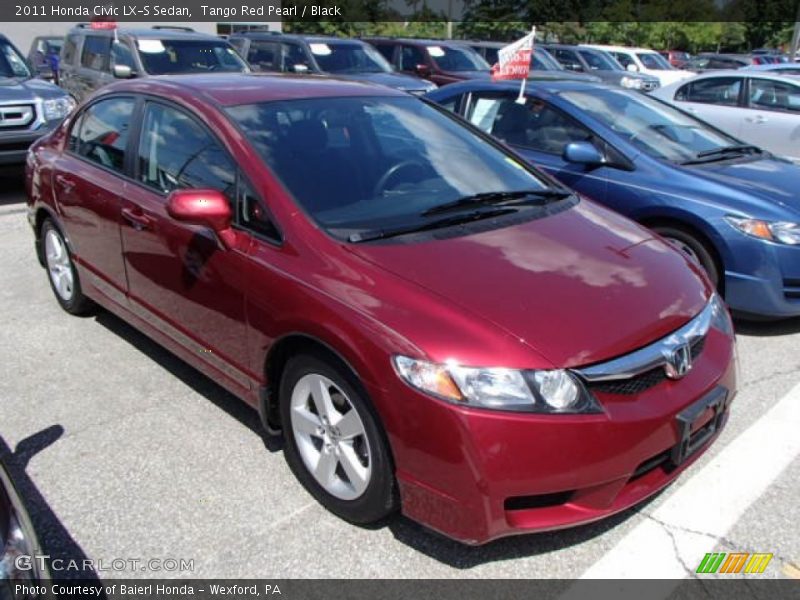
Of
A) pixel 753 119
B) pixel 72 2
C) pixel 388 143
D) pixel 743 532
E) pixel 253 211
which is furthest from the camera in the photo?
pixel 72 2

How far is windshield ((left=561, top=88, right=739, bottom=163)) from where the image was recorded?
17.0 ft

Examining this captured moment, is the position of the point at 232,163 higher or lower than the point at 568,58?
higher

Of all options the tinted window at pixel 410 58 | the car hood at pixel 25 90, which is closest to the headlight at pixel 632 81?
the tinted window at pixel 410 58

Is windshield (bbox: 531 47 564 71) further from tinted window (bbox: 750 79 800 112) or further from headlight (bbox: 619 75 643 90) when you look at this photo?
Result: tinted window (bbox: 750 79 800 112)

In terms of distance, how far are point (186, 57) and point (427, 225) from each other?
8738 millimetres

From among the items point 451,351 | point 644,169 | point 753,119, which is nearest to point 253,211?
point 451,351

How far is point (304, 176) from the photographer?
298 centimetres

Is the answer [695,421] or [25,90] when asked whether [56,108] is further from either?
[695,421]

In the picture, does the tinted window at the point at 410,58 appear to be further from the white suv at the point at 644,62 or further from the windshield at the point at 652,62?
the windshield at the point at 652,62

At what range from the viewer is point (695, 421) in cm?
248

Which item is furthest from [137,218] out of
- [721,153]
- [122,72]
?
[122,72]

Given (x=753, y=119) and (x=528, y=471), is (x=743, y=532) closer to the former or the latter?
(x=528, y=471)

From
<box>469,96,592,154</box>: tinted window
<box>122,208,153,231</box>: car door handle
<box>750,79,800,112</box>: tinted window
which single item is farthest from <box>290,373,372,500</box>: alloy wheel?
<box>750,79,800,112</box>: tinted window

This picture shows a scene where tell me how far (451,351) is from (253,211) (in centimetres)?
116
